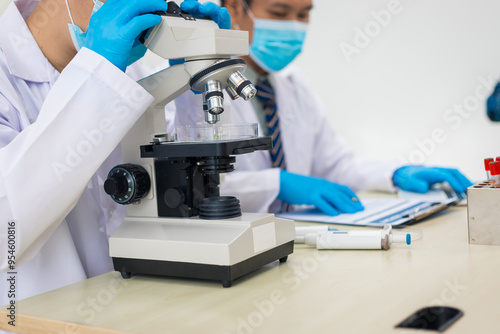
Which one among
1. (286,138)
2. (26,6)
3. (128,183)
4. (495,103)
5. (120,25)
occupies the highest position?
(26,6)

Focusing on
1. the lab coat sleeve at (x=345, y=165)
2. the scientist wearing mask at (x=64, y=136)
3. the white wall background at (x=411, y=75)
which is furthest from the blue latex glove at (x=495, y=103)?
the scientist wearing mask at (x=64, y=136)

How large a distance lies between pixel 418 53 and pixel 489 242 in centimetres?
263

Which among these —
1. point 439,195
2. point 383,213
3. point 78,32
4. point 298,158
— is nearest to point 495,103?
point 439,195

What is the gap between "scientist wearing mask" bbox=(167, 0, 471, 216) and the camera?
1.97 m

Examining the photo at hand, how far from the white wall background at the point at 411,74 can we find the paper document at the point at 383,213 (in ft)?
6.01

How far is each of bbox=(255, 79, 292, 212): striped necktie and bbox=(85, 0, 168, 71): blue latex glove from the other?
51.0 inches

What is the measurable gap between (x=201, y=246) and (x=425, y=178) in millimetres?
1315

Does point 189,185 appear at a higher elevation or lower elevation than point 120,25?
lower

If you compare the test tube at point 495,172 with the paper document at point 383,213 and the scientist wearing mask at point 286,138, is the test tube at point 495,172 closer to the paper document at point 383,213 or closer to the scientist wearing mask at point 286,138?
the paper document at point 383,213

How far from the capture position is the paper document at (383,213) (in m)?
1.55

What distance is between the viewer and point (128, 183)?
3.89 feet

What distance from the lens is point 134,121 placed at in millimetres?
1179

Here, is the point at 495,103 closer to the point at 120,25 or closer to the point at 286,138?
the point at 286,138

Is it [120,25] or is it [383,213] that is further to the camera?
[383,213]
